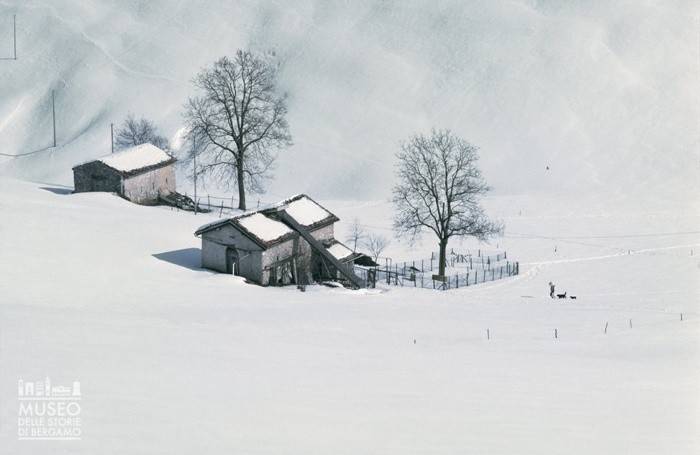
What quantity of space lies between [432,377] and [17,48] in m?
93.9

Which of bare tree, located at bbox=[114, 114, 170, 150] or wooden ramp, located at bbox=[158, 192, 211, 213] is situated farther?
bare tree, located at bbox=[114, 114, 170, 150]

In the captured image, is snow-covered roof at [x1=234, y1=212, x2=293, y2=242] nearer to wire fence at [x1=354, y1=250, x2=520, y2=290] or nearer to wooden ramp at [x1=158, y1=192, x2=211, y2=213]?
wire fence at [x1=354, y1=250, x2=520, y2=290]

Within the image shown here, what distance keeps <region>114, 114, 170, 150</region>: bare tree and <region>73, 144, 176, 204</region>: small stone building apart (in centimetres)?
1973

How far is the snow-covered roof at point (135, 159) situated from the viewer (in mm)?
60844

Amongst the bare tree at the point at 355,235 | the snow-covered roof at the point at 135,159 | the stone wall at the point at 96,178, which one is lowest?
the bare tree at the point at 355,235

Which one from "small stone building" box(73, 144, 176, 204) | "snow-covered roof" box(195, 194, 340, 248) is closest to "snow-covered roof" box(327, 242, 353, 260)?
"snow-covered roof" box(195, 194, 340, 248)

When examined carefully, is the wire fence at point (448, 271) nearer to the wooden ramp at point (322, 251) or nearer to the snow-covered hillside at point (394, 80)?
the wooden ramp at point (322, 251)

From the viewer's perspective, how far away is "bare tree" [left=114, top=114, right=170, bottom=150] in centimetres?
8456

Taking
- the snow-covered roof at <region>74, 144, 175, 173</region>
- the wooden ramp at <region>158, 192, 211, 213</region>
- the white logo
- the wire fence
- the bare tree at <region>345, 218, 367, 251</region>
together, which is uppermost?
the snow-covered roof at <region>74, 144, 175, 173</region>

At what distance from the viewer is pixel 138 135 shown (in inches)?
3354

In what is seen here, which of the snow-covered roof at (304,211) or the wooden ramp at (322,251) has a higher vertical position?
the snow-covered roof at (304,211)

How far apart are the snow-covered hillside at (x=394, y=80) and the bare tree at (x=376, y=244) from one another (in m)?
17.7

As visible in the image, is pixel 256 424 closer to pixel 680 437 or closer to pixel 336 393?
pixel 336 393

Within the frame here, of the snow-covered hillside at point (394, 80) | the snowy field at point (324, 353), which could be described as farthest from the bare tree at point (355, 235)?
the snow-covered hillside at point (394, 80)
